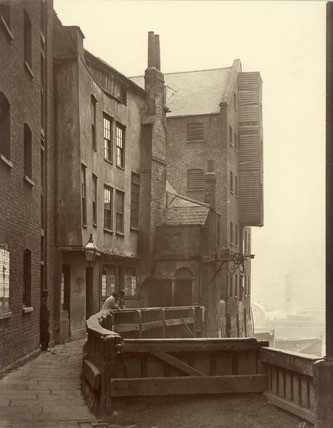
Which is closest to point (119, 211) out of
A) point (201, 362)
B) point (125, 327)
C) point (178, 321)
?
point (178, 321)

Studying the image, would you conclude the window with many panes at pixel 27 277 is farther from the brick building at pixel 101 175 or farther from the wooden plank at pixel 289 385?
the wooden plank at pixel 289 385

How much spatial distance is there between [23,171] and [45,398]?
21.2ft

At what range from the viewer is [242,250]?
50.2 meters

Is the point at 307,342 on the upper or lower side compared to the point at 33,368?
lower

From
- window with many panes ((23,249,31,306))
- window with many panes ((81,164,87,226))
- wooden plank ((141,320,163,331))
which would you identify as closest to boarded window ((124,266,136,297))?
wooden plank ((141,320,163,331))

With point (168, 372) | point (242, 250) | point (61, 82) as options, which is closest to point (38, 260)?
point (61, 82)

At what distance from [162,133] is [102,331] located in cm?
2385

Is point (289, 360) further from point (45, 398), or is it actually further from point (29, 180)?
point (29, 180)

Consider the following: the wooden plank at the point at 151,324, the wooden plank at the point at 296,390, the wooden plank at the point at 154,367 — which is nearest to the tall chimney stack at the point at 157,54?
the wooden plank at the point at 151,324

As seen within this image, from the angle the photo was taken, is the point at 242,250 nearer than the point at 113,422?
No

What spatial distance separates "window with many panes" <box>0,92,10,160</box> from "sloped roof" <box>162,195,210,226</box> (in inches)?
751

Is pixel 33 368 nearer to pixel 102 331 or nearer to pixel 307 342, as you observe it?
pixel 102 331

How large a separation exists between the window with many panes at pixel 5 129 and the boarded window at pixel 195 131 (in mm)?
30623

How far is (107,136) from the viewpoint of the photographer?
1137 inches
